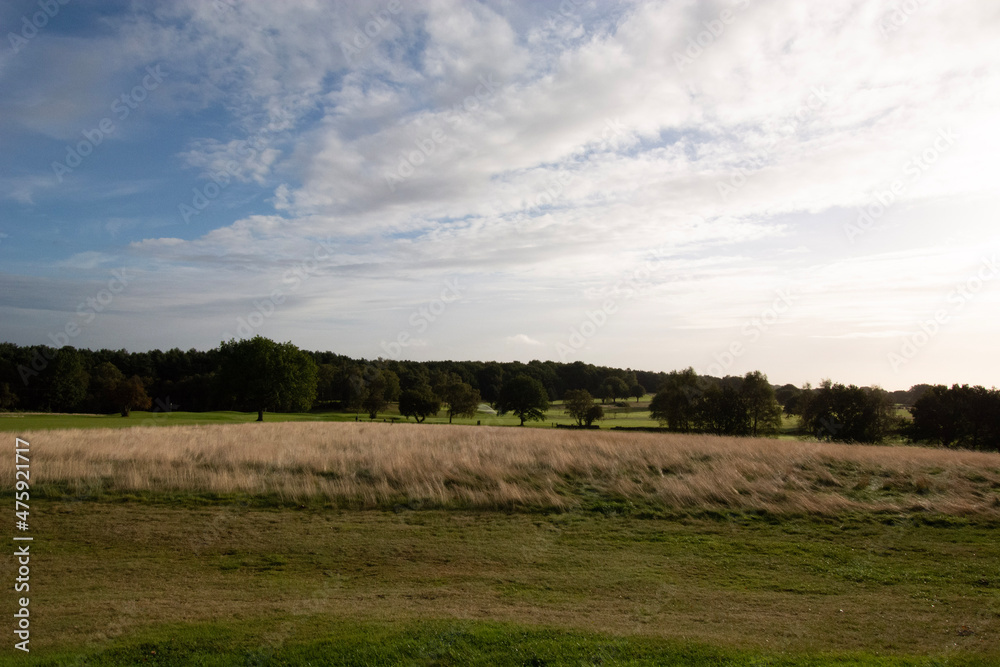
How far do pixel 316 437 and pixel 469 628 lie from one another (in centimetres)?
2066

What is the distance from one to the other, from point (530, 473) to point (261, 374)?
42.4m

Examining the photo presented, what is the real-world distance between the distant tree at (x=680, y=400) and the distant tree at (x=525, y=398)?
16057 mm

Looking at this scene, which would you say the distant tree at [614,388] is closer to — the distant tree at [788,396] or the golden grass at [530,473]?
the distant tree at [788,396]

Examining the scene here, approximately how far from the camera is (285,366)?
54625 millimetres

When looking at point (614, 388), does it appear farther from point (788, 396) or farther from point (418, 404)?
point (418, 404)

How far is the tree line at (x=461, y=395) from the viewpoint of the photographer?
42.9 metres

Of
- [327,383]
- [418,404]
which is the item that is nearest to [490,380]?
[327,383]

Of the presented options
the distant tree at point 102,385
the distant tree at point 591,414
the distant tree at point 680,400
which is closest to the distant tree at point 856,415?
the distant tree at point 680,400

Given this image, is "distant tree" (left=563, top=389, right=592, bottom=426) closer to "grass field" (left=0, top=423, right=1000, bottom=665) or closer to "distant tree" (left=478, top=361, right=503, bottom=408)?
"distant tree" (left=478, top=361, right=503, bottom=408)

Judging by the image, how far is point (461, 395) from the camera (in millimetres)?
69625

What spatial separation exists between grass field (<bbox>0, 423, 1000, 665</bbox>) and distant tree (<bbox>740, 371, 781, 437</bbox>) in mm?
25856

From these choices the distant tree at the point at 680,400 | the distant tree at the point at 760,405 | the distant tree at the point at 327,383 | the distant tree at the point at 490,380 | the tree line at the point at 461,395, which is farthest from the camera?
the distant tree at the point at 490,380

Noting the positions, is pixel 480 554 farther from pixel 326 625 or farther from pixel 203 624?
pixel 203 624

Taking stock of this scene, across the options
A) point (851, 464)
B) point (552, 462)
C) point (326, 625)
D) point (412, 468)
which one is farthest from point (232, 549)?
point (851, 464)
